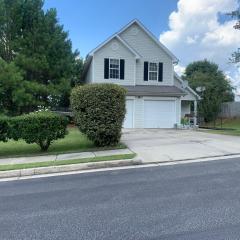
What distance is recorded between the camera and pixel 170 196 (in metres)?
7.80

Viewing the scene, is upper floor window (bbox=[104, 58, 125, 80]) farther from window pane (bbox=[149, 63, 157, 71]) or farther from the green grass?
the green grass

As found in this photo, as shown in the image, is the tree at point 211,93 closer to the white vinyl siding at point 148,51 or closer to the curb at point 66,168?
the white vinyl siding at point 148,51

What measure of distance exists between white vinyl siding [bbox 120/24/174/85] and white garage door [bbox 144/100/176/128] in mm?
2273

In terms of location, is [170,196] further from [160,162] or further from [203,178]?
[160,162]

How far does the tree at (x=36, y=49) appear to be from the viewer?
97.3ft

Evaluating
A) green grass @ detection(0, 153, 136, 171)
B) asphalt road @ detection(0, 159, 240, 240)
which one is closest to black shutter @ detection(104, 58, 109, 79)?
green grass @ detection(0, 153, 136, 171)

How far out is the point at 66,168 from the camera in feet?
38.7

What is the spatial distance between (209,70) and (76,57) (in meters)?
34.5

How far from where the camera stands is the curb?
37.4 feet

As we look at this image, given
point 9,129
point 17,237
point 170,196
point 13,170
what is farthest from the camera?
point 9,129

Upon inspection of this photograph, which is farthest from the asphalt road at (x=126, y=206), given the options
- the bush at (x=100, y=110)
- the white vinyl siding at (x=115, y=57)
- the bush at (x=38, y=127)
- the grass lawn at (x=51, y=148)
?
the white vinyl siding at (x=115, y=57)

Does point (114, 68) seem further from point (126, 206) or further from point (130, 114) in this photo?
point (126, 206)

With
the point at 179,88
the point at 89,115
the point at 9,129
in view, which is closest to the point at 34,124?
the point at 9,129

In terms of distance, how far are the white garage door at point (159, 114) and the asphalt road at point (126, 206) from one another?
18.6 m
